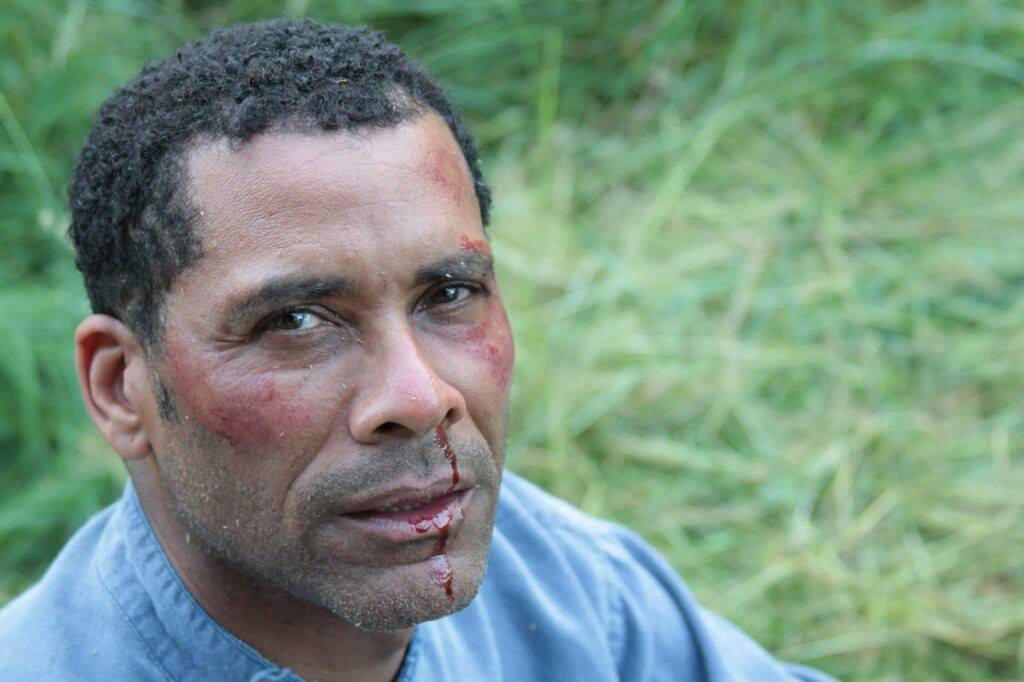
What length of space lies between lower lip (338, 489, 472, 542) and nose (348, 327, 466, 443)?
0.09 m

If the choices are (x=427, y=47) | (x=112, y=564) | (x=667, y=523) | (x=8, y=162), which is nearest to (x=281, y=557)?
(x=112, y=564)

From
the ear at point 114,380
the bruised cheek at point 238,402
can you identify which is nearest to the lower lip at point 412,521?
the bruised cheek at point 238,402

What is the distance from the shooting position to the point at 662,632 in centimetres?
223

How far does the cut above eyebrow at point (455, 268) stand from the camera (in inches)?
67.7

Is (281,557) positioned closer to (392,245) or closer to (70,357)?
(392,245)

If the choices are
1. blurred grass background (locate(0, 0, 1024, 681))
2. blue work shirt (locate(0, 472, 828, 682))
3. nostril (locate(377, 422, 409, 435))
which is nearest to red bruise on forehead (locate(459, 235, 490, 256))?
nostril (locate(377, 422, 409, 435))

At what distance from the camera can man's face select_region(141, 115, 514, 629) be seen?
165 centimetres

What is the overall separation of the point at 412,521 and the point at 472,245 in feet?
1.20

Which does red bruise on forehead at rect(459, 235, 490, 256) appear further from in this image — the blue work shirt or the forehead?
the blue work shirt

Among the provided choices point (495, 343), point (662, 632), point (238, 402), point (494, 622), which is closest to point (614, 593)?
point (662, 632)

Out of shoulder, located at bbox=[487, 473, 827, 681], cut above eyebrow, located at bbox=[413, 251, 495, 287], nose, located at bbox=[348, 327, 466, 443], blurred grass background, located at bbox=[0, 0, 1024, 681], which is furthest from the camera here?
blurred grass background, located at bbox=[0, 0, 1024, 681]

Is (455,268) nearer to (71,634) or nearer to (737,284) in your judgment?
(71,634)

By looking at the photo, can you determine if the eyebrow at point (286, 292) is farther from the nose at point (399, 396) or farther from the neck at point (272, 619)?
→ the neck at point (272, 619)

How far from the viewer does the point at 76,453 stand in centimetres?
344
